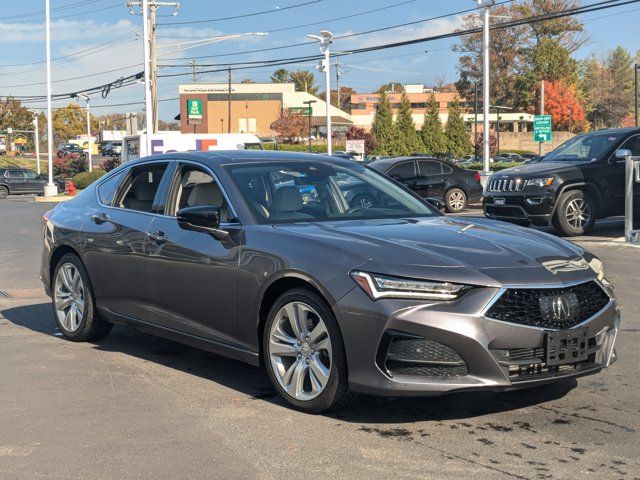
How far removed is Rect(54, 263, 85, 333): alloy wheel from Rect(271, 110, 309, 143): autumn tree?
82.8 metres

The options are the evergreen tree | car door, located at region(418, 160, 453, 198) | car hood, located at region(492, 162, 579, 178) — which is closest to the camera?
car hood, located at region(492, 162, 579, 178)

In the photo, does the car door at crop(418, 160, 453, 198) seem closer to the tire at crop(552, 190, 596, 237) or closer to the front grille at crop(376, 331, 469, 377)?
the tire at crop(552, 190, 596, 237)

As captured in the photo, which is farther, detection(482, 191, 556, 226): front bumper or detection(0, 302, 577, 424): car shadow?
detection(482, 191, 556, 226): front bumper

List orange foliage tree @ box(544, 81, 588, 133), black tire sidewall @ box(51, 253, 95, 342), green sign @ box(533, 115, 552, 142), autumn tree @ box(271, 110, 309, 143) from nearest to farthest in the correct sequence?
black tire sidewall @ box(51, 253, 95, 342) < green sign @ box(533, 115, 552, 142) < orange foliage tree @ box(544, 81, 588, 133) < autumn tree @ box(271, 110, 309, 143)

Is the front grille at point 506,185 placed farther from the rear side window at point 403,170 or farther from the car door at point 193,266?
the car door at point 193,266

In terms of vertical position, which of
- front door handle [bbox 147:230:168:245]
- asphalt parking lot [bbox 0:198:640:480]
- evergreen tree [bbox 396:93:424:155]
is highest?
evergreen tree [bbox 396:93:424:155]

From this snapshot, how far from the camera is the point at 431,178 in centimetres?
2220

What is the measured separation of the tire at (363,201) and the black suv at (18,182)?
144 feet

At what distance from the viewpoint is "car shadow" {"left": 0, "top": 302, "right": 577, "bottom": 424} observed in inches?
195

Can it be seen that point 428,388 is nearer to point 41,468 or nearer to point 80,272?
point 41,468

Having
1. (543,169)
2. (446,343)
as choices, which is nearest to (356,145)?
(543,169)

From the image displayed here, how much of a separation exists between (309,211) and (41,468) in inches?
95.6

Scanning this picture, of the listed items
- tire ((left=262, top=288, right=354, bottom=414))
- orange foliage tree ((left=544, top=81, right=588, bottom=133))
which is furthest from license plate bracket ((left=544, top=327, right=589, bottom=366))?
orange foliage tree ((left=544, top=81, right=588, bottom=133))

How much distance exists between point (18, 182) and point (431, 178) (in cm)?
3190
